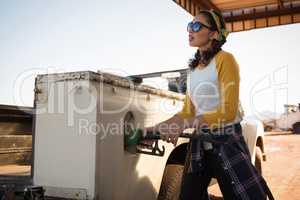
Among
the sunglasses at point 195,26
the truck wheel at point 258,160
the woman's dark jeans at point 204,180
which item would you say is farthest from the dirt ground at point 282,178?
the sunglasses at point 195,26

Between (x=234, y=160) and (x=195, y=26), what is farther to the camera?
(x=195, y=26)

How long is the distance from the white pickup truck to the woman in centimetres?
35

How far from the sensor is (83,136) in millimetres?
2566

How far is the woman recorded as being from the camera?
2453 millimetres

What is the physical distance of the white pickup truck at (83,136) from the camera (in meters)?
2.55

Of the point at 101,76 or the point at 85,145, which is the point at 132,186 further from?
the point at 101,76

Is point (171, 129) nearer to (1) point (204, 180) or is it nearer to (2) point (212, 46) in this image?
(1) point (204, 180)

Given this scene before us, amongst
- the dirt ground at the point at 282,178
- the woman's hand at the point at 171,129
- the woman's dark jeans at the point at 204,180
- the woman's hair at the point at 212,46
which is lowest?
the dirt ground at the point at 282,178

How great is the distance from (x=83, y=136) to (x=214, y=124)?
2.93 ft

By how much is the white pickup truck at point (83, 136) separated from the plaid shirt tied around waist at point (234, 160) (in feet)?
1.90

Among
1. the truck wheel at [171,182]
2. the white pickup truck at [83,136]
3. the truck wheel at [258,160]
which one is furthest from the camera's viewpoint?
the truck wheel at [258,160]

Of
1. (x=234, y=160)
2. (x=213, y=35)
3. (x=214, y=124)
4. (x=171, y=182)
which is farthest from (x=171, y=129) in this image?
(x=171, y=182)

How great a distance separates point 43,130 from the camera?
272 cm

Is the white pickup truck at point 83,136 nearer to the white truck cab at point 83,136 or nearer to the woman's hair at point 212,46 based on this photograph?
the white truck cab at point 83,136
